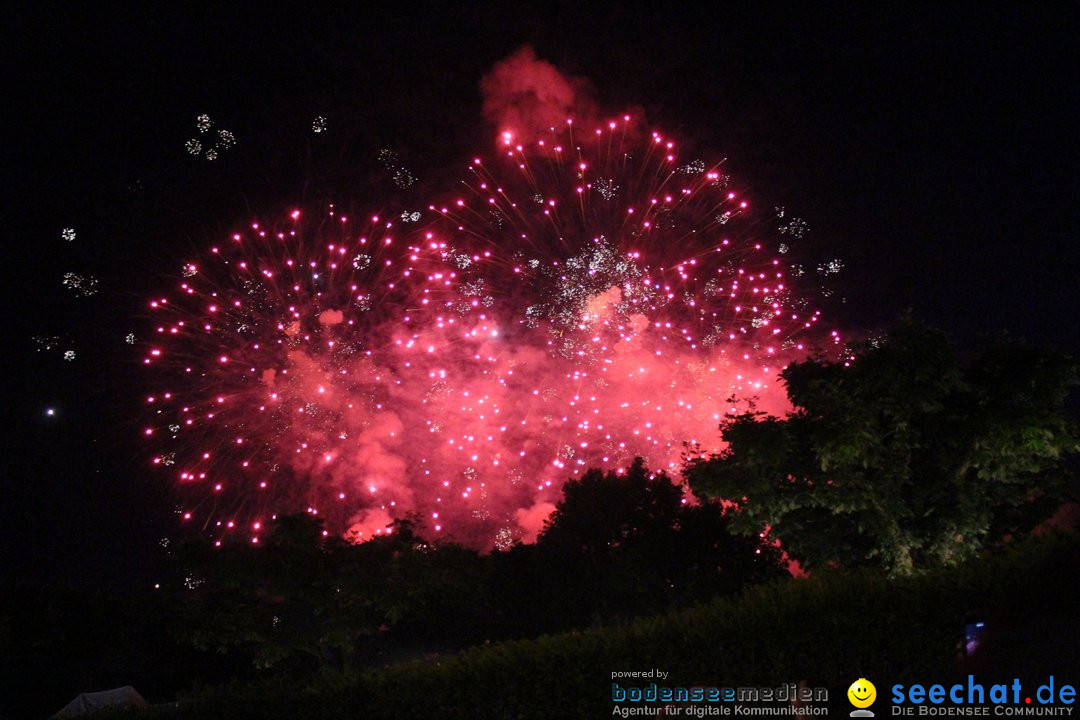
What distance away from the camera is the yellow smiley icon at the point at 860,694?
6206 millimetres

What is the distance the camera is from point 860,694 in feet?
20.7

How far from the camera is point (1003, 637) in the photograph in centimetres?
566

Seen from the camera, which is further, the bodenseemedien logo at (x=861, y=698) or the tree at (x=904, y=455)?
the tree at (x=904, y=455)

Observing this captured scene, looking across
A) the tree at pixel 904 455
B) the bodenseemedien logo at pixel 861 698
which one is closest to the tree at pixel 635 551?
the tree at pixel 904 455

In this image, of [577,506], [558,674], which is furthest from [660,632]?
[577,506]

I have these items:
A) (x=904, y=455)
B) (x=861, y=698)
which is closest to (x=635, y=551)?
(x=904, y=455)

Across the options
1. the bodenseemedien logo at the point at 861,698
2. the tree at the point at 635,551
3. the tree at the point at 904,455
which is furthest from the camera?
the tree at the point at 635,551

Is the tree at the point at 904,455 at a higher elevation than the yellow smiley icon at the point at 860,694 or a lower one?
higher

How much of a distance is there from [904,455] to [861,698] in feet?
16.1

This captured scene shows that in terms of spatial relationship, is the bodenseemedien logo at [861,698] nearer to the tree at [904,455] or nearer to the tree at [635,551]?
the tree at [904,455]

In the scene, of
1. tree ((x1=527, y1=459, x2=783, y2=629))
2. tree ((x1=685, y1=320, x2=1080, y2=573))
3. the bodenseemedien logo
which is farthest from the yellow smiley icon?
tree ((x1=527, y1=459, x2=783, y2=629))

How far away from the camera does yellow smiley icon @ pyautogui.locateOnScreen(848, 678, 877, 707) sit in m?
6.21

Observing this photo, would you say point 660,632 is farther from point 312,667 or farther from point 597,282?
point 312,667

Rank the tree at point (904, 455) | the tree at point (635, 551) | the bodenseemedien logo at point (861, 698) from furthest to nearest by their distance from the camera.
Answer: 1. the tree at point (635, 551)
2. the tree at point (904, 455)
3. the bodenseemedien logo at point (861, 698)
